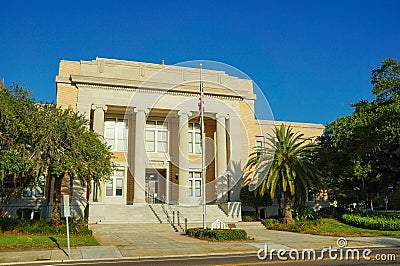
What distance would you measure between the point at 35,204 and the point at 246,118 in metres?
21.2

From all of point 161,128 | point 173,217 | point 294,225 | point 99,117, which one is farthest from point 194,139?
point 294,225

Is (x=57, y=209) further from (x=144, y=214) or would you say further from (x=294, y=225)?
(x=294, y=225)

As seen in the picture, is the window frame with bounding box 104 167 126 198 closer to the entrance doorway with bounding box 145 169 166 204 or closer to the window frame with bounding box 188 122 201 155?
the entrance doorway with bounding box 145 169 166 204

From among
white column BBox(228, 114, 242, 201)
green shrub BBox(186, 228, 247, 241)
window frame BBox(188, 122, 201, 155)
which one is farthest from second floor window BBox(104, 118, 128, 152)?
green shrub BBox(186, 228, 247, 241)

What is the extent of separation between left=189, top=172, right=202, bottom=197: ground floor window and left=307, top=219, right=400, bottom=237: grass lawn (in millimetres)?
13096

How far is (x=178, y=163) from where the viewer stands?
37750 millimetres

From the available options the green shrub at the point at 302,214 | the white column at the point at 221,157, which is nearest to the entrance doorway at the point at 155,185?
the white column at the point at 221,157

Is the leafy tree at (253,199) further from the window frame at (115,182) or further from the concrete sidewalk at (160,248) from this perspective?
the concrete sidewalk at (160,248)

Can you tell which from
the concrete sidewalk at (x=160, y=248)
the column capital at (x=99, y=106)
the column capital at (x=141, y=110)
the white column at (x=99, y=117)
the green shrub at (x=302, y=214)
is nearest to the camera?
the concrete sidewalk at (x=160, y=248)

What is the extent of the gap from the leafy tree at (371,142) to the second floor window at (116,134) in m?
17.4

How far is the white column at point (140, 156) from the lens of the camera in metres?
34.5

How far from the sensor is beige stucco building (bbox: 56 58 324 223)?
3509 centimetres

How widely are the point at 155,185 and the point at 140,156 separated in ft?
17.4

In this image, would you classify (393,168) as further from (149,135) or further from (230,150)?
(149,135)
